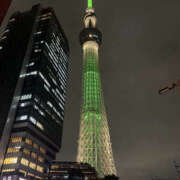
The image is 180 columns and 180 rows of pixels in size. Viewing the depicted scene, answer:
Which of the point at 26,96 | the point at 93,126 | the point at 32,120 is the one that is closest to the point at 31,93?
the point at 26,96

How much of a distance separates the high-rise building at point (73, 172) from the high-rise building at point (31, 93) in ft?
15.8

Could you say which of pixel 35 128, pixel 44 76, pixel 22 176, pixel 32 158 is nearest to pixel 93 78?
pixel 44 76

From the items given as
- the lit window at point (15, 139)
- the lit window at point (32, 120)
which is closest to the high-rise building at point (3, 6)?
the lit window at point (32, 120)

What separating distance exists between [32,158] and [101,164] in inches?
1334

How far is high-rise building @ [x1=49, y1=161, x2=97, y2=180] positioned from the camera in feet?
283

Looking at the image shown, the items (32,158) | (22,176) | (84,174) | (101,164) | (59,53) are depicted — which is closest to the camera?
(22,176)

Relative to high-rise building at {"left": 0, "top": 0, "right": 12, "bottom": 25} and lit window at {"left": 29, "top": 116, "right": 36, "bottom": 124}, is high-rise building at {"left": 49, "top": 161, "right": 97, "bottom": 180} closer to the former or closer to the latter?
lit window at {"left": 29, "top": 116, "right": 36, "bottom": 124}

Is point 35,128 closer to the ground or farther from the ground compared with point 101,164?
farther from the ground

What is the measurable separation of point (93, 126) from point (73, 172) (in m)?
25.8

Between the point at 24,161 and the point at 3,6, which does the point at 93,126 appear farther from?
the point at 3,6

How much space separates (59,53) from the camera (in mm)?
121375

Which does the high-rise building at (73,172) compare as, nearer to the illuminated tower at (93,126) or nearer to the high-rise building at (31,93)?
the high-rise building at (31,93)

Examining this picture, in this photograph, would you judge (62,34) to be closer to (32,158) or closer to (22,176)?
(32,158)

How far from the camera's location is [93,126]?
10506 centimetres
